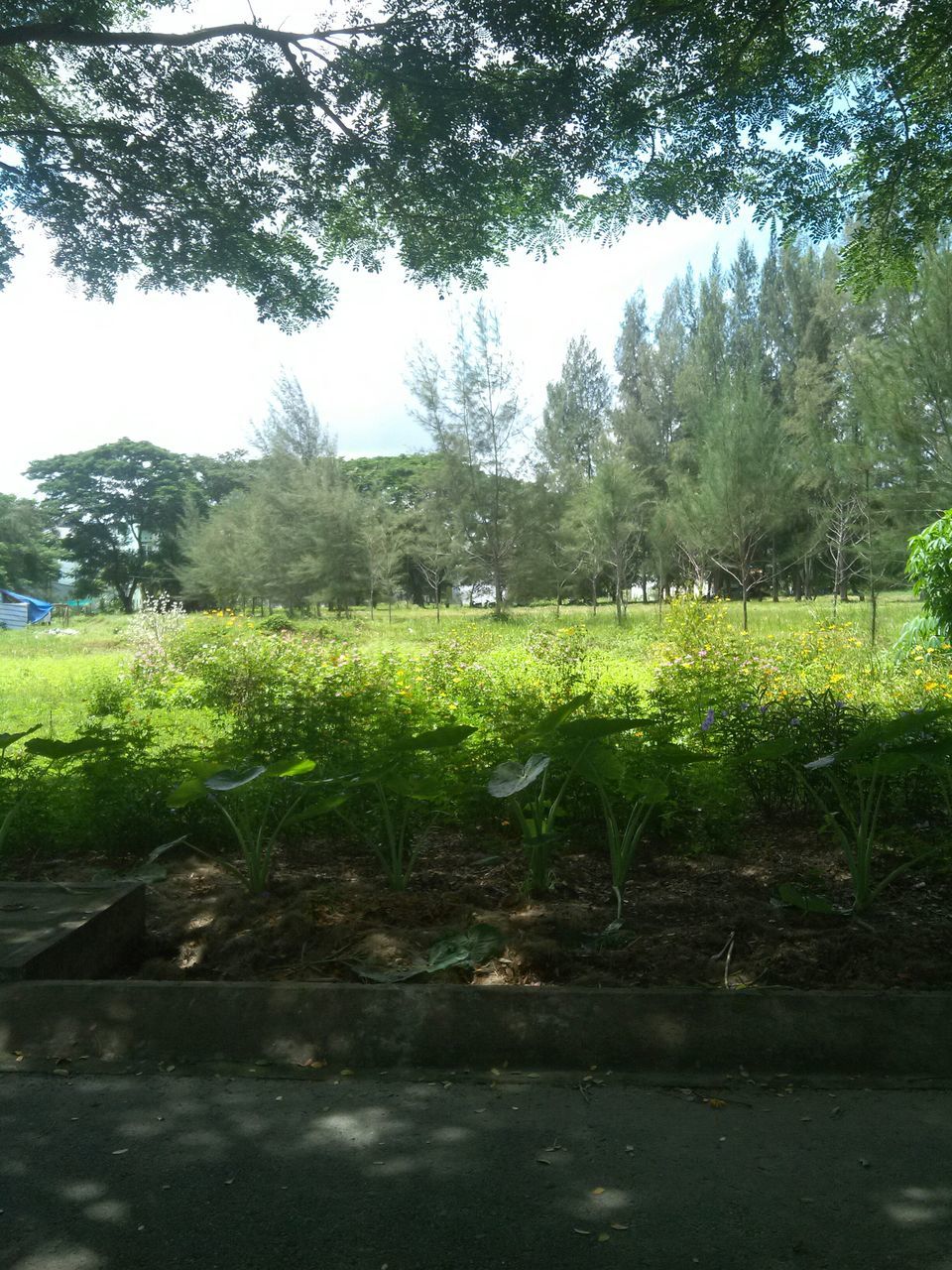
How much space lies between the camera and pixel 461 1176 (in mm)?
1954

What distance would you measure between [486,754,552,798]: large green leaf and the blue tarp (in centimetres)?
1370

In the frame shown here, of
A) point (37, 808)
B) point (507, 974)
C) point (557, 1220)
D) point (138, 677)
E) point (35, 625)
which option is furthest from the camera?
point (35, 625)

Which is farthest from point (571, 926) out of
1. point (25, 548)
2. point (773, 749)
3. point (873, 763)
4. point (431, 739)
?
point (25, 548)

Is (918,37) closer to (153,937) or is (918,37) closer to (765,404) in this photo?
(153,937)

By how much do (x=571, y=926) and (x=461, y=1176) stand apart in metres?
1.26

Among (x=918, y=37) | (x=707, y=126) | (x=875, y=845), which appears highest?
(x=918, y=37)

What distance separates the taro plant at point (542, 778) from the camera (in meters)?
3.07

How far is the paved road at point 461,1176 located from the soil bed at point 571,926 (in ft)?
1.74

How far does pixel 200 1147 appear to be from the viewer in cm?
207

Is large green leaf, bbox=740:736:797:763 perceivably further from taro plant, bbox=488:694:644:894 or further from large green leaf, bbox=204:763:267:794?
large green leaf, bbox=204:763:267:794

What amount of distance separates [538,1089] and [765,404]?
587 inches

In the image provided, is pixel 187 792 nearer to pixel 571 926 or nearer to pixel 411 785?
pixel 411 785

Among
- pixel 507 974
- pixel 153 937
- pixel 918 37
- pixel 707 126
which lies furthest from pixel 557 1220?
pixel 918 37

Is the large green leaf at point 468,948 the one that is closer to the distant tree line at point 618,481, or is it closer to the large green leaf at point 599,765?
the large green leaf at point 599,765
